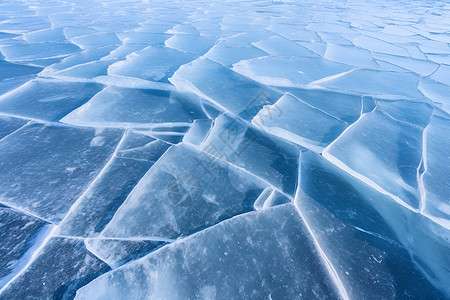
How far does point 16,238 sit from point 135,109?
1302 mm

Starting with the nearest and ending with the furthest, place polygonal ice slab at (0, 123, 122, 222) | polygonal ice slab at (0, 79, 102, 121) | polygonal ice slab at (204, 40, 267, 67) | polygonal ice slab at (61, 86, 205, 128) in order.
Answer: polygonal ice slab at (0, 123, 122, 222), polygonal ice slab at (61, 86, 205, 128), polygonal ice slab at (0, 79, 102, 121), polygonal ice slab at (204, 40, 267, 67)

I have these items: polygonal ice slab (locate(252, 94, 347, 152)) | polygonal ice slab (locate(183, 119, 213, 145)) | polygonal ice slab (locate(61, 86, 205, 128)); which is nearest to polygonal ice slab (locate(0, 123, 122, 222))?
polygonal ice slab (locate(61, 86, 205, 128))

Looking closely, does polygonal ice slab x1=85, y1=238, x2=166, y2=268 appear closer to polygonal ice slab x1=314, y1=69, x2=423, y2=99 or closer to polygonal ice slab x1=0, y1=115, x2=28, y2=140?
polygonal ice slab x1=0, y1=115, x2=28, y2=140

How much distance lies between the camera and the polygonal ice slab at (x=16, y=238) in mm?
1000

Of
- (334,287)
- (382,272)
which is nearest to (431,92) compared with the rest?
(382,272)

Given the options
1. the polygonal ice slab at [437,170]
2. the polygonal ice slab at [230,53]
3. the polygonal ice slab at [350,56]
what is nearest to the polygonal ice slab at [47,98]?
the polygonal ice slab at [230,53]

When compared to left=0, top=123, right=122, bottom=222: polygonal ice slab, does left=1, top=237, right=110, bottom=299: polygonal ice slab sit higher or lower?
higher

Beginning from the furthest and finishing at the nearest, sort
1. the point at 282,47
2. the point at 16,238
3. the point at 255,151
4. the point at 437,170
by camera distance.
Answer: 1. the point at 282,47
2. the point at 255,151
3. the point at 437,170
4. the point at 16,238

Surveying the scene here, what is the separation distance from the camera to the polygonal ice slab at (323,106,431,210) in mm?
1438

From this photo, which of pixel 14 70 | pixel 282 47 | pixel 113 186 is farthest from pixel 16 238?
pixel 282 47

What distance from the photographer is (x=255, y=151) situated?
5.54 feet

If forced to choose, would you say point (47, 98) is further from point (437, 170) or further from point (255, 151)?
point (437, 170)

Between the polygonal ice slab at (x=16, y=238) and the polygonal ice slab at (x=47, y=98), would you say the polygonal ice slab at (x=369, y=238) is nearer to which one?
the polygonal ice slab at (x=16, y=238)

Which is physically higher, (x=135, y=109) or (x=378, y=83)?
(x=135, y=109)
